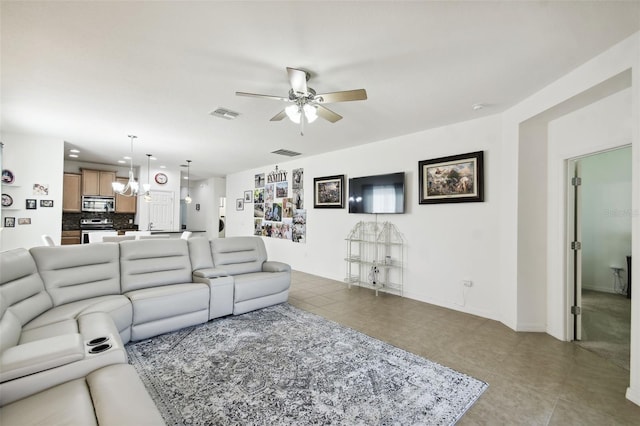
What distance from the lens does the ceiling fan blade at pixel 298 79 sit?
2.13 meters

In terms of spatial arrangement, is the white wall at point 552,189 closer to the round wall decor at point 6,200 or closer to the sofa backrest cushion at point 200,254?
the sofa backrest cushion at point 200,254

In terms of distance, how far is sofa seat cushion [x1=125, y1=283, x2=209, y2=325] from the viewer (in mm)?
2760

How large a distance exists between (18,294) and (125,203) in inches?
252

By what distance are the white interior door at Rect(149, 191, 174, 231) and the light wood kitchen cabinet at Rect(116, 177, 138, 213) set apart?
0.43 m

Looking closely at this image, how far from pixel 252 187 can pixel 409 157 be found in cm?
510

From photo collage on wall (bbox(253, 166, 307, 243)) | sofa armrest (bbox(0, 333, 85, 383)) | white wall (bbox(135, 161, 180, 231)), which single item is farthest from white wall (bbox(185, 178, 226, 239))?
sofa armrest (bbox(0, 333, 85, 383))

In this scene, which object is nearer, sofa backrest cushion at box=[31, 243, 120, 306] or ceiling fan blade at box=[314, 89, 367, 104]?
ceiling fan blade at box=[314, 89, 367, 104]

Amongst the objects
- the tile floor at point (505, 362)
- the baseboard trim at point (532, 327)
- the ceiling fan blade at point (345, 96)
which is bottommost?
the tile floor at point (505, 362)

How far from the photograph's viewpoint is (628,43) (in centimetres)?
198

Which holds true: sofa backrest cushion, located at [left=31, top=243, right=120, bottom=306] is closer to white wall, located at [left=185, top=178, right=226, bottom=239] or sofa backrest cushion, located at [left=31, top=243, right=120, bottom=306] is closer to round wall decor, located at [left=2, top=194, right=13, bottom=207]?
round wall decor, located at [left=2, top=194, right=13, bottom=207]

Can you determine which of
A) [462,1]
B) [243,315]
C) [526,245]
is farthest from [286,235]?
[462,1]

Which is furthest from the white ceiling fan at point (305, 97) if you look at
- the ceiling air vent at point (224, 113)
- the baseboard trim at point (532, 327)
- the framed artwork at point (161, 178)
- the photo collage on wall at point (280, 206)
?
the framed artwork at point (161, 178)

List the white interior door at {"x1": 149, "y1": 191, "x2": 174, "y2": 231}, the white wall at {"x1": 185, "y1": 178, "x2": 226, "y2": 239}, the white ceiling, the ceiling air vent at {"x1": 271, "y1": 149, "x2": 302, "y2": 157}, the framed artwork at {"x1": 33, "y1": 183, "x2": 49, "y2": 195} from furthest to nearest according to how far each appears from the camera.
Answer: the white wall at {"x1": 185, "y1": 178, "x2": 226, "y2": 239} → the white interior door at {"x1": 149, "y1": 191, "x2": 174, "y2": 231} → the ceiling air vent at {"x1": 271, "y1": 149, "x2": 302, "y2": 157} → the framed artwork at {"x1": 33, "y1": 183, "x2": 49, "y2": 195} → the white ceiling

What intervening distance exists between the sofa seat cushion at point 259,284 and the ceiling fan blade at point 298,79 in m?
2.50
